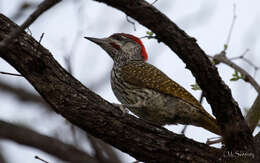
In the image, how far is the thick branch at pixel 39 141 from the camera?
358 cm

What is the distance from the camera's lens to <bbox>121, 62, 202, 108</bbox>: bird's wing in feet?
17.4

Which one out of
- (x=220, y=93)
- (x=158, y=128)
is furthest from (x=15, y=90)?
(x=220, y=93)

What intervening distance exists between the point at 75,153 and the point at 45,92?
698 mm

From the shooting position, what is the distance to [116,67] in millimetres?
6195

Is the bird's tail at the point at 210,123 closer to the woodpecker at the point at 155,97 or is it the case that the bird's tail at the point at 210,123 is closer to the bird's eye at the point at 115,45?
the woodpecker at the point at 155,97

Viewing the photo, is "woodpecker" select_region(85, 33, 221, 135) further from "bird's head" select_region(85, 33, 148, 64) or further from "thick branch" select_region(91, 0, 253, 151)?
"thick branch" select_region(91, 0, 253, 151)

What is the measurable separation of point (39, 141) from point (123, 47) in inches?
121

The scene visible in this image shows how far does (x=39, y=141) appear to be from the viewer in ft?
12.7

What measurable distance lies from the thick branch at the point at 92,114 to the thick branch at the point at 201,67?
324 mm

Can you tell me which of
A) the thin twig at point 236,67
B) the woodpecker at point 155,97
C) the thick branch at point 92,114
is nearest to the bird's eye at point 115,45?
the woodpecker at point 155,97

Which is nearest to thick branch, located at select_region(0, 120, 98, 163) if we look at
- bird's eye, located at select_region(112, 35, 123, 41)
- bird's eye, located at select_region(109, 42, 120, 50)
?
bird's eye, located at select_region(109, 42, 120, 50)

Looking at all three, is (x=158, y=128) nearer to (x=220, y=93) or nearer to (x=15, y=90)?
(x=220, y=93)

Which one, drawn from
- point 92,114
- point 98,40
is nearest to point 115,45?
point 98,40

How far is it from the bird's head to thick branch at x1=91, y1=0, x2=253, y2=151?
2.70m
